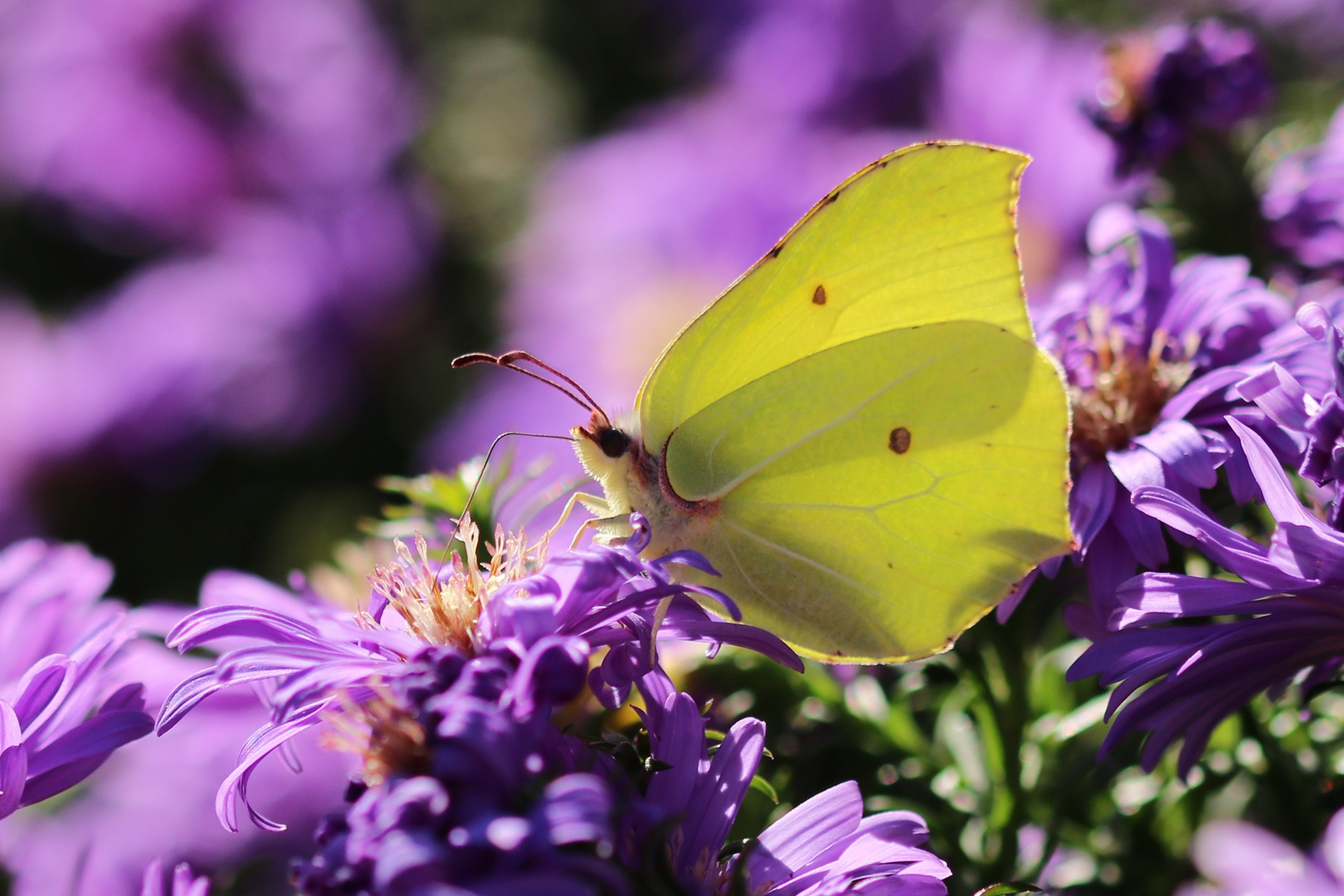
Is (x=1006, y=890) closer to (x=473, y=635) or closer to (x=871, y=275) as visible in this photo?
(x=473, y=635)

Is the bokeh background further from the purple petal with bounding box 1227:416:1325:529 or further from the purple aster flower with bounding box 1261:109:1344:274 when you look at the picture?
the purple petal with bounding box 1227:416:1325:529

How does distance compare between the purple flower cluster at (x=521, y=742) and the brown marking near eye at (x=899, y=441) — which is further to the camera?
the brown marking near eye at (x=899, y=441)

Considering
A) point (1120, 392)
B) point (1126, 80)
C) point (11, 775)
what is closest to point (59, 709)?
point (11, 775)

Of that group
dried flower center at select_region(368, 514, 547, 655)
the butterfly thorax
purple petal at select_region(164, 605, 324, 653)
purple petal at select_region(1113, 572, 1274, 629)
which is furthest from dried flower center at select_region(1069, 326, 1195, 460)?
purple petal at select_region(164, 605, 324, 653)

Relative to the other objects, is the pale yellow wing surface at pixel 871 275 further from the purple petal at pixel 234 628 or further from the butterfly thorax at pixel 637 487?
the purple petal at pixel 234 628

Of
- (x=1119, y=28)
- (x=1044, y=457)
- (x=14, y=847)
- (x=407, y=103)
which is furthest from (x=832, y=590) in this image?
(x=407, y=103)

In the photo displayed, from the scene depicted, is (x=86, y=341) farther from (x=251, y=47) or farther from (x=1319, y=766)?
(x=1319, y=766)

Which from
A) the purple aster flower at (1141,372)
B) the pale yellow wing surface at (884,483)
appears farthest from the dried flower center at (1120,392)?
the pale yellow wing surface at (884,483)
